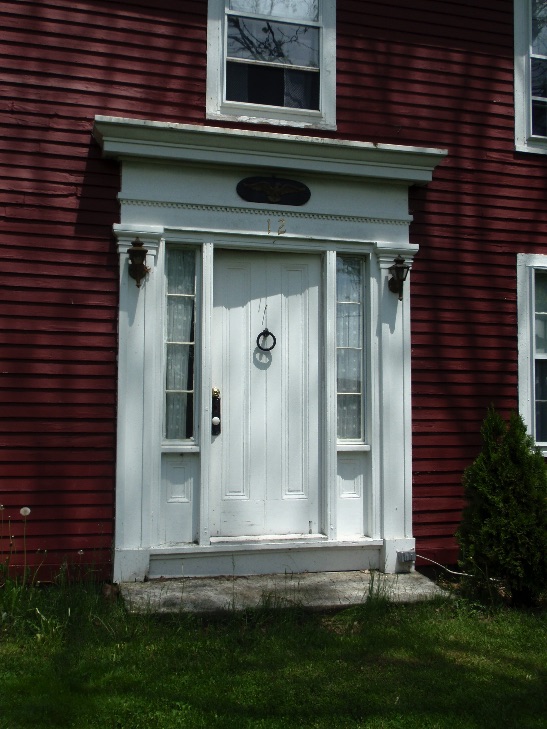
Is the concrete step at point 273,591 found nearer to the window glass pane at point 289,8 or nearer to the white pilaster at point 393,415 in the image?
the white pilaster at point 393,415

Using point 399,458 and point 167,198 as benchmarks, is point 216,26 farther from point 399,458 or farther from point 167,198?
point 399,458

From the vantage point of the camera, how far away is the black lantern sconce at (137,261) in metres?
5.57

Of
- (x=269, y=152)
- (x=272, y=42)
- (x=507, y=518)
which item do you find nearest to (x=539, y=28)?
(x=272, y=42)

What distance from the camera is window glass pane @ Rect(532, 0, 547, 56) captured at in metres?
7.02

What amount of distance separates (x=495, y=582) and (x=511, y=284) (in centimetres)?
262

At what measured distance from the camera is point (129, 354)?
5617mm

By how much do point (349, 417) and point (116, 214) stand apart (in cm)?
243

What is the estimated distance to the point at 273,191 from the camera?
603 cm

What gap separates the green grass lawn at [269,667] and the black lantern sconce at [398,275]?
2459 millimetres

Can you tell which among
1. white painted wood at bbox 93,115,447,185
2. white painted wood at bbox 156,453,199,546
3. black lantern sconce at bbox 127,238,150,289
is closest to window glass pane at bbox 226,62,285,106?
white painted wood at bbox 93,115,447,185

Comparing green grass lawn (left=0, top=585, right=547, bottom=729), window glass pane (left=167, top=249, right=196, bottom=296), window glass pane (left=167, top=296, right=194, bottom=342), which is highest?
window glass pane (left=167, top=249, right=196, bottom=296)

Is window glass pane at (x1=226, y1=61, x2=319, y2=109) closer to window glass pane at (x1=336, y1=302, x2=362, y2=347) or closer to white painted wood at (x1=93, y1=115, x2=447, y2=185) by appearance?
white painted wood at (x1=93, y1=115, x2=447, y2=185)

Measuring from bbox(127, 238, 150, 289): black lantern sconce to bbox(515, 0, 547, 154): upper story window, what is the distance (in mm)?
3532

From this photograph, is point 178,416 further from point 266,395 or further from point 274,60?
point 274,60
